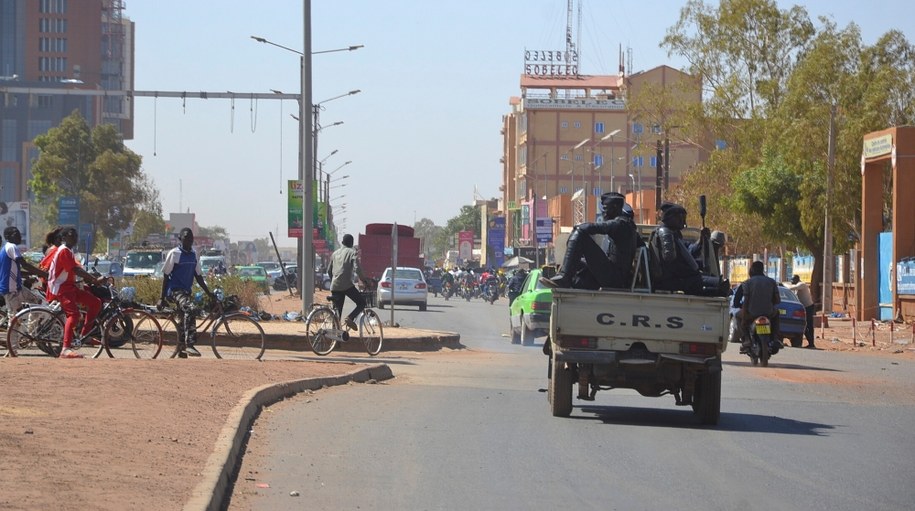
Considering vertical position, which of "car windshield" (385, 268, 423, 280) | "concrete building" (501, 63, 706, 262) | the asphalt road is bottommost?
the asphalt road

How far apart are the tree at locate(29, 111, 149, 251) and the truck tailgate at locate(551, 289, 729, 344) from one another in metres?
81.0

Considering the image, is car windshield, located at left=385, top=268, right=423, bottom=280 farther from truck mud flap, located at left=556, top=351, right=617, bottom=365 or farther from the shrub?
truck mud flap, located at left=556, top=351, right=617, bottom=365

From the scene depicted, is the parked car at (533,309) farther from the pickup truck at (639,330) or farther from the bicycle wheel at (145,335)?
the pickup truck at (639,330)

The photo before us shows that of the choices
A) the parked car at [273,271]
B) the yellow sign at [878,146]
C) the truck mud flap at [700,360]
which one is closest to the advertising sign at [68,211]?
the parked car at [273,271]

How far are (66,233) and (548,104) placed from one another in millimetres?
113305

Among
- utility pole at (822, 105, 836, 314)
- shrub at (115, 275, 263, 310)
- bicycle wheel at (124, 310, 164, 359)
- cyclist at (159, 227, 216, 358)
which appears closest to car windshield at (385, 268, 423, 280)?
utility pole at (822, 105, 836, 314)

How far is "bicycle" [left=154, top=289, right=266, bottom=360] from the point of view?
1847 centimetres

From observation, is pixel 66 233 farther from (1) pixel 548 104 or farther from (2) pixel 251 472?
(1) pixel 548 104

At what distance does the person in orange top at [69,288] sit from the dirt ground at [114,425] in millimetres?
1184

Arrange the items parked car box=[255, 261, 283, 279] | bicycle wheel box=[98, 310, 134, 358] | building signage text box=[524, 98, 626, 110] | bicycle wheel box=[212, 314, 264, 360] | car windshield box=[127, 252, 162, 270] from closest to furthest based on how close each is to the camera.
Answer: bicycle wheel box=[98, 310, 134, 358] < bicycle wheel box=[212, 314, 264, 360] < car windshield box=[127, 252, 162, 270] < parked car box=[255, 261, 283, 279] < building signage text box=[524, 98, 626, 110]

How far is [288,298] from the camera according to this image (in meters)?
49.7

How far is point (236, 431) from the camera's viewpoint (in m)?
10.2

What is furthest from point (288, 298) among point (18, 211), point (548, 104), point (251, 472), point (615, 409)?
point (548, 104)

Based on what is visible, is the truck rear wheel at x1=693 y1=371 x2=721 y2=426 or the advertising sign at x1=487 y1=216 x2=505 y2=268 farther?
the advertising sign at x1=487 y1=216 x2=505 y2=268
